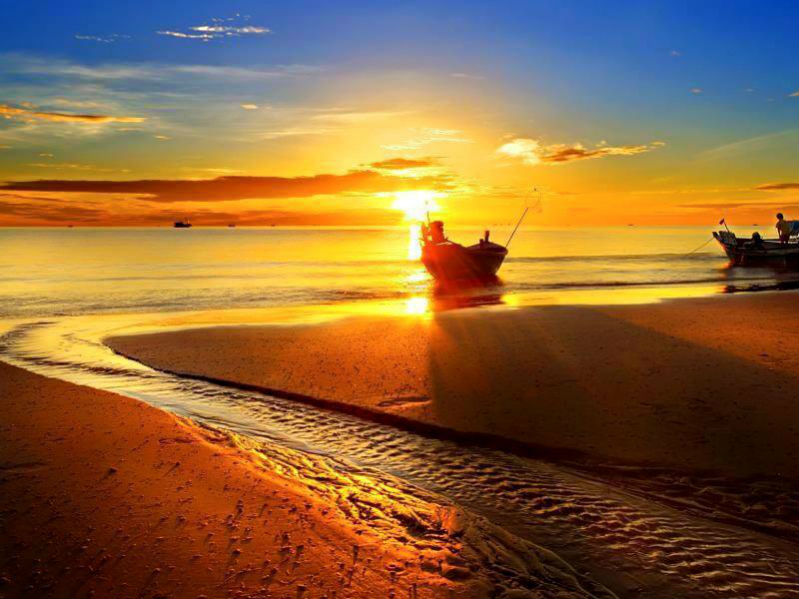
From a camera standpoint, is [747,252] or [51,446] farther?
[747,252]

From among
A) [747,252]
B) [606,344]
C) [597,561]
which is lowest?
[597,561]

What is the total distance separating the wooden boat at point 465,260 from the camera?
1656 inches

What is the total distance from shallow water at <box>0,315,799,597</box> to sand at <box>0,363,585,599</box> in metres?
0.48

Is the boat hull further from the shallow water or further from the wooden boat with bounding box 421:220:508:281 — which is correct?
the shallow water

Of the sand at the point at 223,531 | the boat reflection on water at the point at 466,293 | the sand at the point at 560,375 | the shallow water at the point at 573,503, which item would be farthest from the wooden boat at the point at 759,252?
the sand at the point at 223,531

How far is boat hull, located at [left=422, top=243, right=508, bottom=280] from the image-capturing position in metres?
42.0

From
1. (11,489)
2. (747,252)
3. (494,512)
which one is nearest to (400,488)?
(494,512)

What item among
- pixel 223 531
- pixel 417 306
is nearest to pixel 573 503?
pixel 223 531

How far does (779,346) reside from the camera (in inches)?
510

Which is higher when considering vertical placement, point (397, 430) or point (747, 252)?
point (747, 252)

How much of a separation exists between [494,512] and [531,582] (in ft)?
4.57

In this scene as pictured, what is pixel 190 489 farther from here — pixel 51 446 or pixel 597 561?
pixel 597 561

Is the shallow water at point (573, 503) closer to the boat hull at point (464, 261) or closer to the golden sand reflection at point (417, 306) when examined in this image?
the golden sand reflection at point (417, 306)

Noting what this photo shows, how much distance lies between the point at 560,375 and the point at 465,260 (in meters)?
31.6
